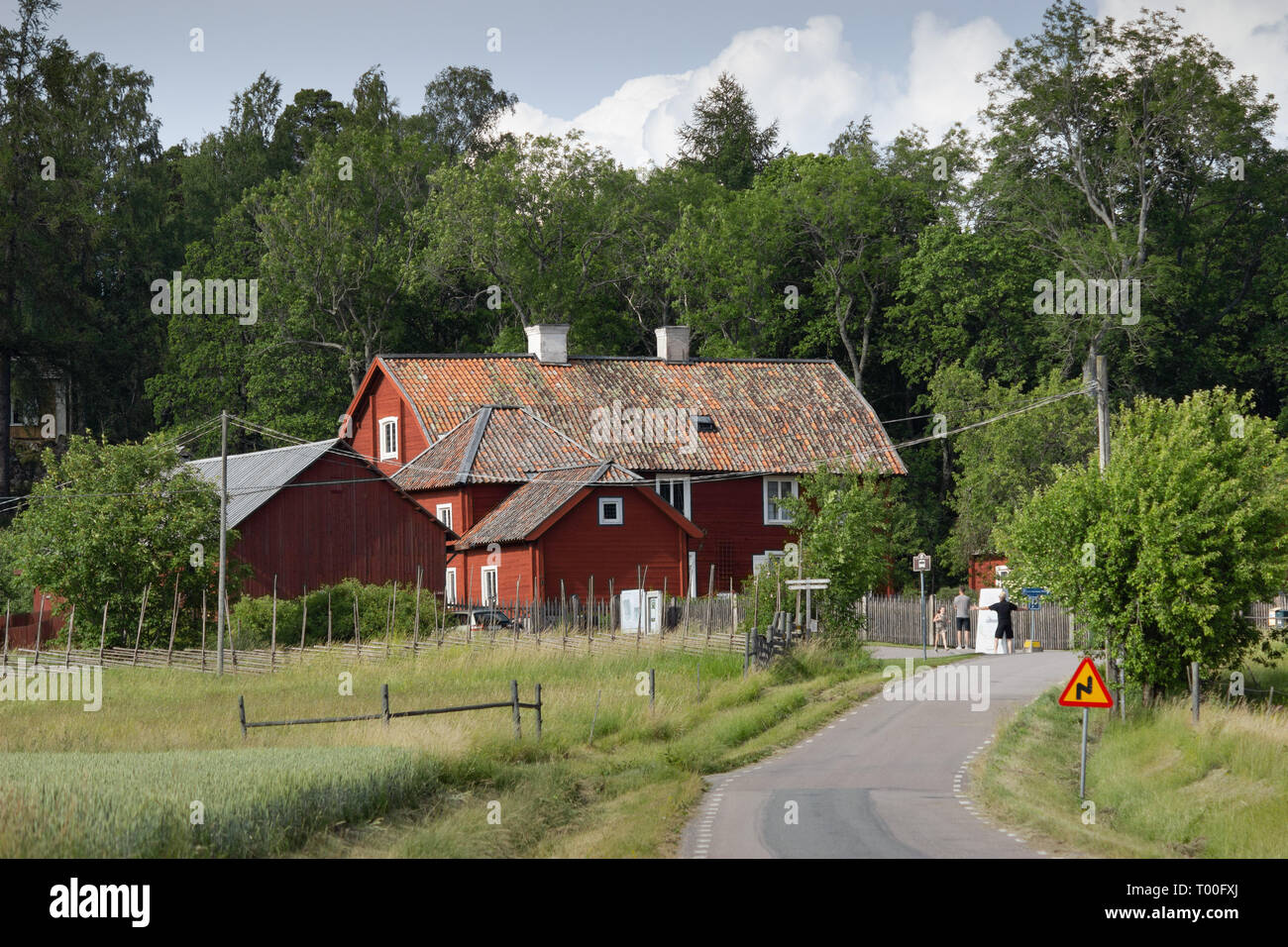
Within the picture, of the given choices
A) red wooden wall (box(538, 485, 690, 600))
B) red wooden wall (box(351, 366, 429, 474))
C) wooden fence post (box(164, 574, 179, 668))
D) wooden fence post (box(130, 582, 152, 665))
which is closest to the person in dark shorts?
red wooden wall (box(538, 485, 690, 600))

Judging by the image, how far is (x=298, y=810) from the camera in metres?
16.8

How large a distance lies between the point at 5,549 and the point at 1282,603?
35836 mm

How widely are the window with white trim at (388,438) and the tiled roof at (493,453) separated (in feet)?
9.80

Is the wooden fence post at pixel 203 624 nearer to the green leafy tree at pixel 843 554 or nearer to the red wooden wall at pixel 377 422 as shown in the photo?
the red wooden wall at pixel 377 422

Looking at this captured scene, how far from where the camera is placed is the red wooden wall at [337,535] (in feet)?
146

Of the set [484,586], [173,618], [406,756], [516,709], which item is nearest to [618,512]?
[484,586]

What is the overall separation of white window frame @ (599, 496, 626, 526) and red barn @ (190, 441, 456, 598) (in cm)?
511


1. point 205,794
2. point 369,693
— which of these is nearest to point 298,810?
point 205,794

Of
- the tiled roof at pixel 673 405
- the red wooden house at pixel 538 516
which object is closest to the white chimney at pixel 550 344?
the tiled roof at pixel 673 405

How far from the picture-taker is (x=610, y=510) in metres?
46.8

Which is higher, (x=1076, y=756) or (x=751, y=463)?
(x=751, y=463)

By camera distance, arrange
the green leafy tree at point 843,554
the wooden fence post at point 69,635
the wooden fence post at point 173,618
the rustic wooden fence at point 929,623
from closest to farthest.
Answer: the wooden fence post at point 173,618 < the wooden fence post at point 69,635 < the green leafy tree at point 843,554 < the rustic wooden fence at point 929,623
